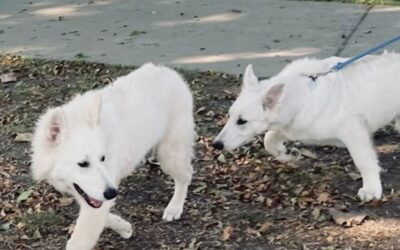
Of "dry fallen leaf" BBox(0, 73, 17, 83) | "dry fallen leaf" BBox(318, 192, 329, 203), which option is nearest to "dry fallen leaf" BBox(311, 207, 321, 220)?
"dry fallen leaf" BBox(318, 192, 329, 203)

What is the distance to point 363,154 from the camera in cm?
539

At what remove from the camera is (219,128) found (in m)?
6.61

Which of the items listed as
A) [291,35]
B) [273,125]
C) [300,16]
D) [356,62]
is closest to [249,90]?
[273,125]

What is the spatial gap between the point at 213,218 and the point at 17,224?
1.25 metres

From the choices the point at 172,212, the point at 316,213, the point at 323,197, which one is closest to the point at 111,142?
the point at 172,212

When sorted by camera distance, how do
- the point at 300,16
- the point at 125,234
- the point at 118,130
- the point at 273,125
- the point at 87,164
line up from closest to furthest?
the point at 87,164, the point at 118,130, the point at 125,234, the point at 273,125, the point at 300,16

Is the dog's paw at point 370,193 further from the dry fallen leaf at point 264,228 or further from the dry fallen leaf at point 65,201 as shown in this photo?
the dry fallen leaf at point 65,201

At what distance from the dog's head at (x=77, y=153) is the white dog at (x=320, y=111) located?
1221 mm

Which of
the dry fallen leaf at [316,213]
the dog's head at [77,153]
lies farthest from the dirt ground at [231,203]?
the dog's head at [77,153]

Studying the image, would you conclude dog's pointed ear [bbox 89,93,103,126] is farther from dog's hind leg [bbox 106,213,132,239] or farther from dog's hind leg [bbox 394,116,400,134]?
Result: dog's hind leg [bbox 394,116,400,134]

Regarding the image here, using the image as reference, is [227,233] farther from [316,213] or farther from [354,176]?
[354,176]

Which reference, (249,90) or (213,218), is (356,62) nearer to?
(249,90)

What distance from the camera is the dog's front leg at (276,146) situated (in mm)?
5796

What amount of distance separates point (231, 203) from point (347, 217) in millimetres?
771
